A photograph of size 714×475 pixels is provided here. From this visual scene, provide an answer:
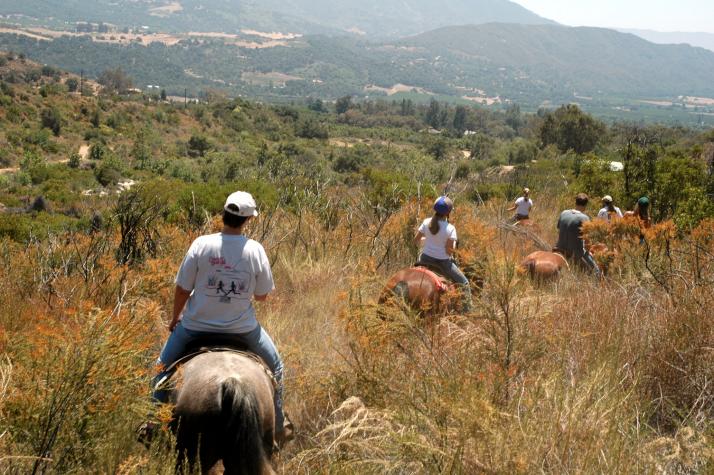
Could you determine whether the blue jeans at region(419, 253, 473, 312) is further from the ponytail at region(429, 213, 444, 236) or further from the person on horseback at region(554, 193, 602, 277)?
the person on horseback at region(554, 193, 602, 277)

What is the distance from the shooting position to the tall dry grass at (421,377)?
9.96ft

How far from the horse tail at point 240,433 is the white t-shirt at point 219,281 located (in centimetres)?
78

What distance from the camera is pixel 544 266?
8.15 metres

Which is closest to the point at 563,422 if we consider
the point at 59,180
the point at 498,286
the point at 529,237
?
the point at 498,286

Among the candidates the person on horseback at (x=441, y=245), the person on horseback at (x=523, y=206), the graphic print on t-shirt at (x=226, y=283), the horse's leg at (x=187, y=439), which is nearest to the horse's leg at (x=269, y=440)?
the horse's leg at (x=187, y=439)

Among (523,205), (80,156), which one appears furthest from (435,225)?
(80,156)

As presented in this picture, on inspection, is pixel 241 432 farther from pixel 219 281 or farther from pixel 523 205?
pixel 523 205

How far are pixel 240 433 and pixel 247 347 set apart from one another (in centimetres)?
93

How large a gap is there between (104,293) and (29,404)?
11.4 ft

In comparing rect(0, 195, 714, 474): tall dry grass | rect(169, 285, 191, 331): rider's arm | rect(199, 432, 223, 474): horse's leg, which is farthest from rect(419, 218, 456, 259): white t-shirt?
rect(199, 432, 223, 474): horse's leg

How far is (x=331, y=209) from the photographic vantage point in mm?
11359

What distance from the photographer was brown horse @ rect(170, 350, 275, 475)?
3348 mm

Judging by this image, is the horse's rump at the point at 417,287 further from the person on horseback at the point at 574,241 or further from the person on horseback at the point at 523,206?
the person on horseback at the point at 523,206

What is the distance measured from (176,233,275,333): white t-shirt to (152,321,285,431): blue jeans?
0.05 metres
